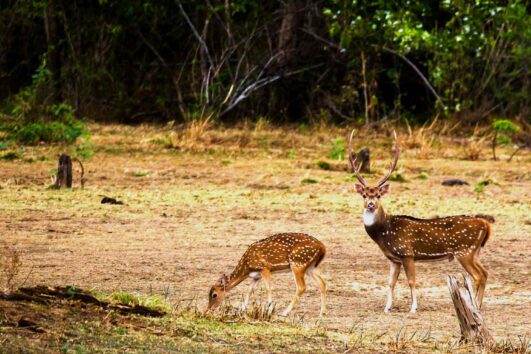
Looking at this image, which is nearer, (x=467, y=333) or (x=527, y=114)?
(x=467, y=333)

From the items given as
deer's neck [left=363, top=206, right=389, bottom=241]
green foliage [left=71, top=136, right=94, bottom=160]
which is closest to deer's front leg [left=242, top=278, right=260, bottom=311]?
deer's neck [left=363, top=206, right=389, bottom=241]

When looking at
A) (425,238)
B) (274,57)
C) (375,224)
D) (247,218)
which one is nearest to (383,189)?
(375,224)

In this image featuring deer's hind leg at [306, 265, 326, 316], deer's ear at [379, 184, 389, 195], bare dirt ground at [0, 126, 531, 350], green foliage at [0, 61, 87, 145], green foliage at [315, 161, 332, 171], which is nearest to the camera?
deer's hind leg at [306, 265, 326, 316]

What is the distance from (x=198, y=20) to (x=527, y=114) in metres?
6.57

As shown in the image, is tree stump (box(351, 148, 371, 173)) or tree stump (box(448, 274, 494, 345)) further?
tree stump (box(351, 148, 371, 173))

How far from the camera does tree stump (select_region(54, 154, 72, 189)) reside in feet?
51.4

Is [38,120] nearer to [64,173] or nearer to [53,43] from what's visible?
[53,43]

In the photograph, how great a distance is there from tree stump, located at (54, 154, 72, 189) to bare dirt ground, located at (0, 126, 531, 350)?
22cm

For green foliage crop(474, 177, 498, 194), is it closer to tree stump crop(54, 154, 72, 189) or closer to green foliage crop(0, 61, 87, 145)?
tree stump crop(54, 154, 72, 189)

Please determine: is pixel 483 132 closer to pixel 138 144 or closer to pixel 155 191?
pixel 138 144

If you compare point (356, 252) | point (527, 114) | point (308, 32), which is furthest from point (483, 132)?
point (356, 252)

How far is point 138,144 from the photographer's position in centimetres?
2084

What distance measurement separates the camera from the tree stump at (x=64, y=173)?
15.7 m

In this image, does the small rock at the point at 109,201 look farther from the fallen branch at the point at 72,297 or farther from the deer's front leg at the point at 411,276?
the fallen branch at the point at 72,297
